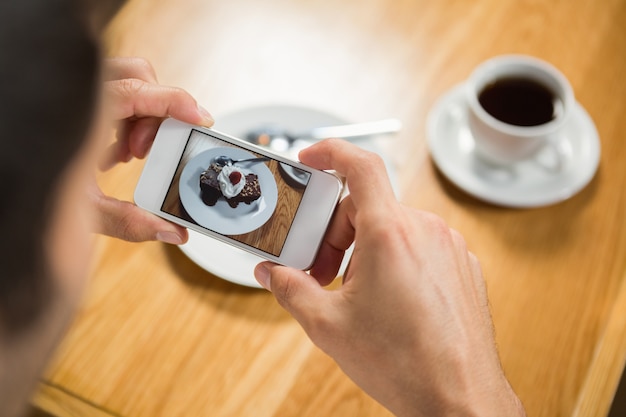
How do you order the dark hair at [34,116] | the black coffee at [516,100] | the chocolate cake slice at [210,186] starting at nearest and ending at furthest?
the dark hair at [34,116]
the chocolate cake slice at [210,186]
the black coffee at [516,100]

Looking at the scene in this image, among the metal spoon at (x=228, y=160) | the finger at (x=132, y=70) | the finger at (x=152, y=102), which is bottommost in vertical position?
the metal spoon at (x=228, y=160)

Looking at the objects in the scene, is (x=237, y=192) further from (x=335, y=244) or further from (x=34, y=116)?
(x=34, y=116)

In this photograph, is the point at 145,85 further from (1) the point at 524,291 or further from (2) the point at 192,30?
(1) the point at 524,291

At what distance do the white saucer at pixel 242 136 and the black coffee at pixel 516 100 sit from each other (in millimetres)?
147

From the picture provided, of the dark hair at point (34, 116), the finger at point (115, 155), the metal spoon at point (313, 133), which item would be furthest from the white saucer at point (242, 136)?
the dark hair at point (34, 116)

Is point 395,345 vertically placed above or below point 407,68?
below

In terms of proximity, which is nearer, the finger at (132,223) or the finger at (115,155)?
the finger at (132,223)

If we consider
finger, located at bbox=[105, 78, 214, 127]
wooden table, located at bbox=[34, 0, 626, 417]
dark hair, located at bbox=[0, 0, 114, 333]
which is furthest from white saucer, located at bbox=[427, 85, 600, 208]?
dark hair, located at bbox=[0, 0, 114, 333]

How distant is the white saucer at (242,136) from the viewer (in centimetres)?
73

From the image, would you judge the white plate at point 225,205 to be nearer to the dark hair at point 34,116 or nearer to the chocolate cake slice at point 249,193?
the chocolate cake slice at point 249,193

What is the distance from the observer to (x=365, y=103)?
2.85 ft

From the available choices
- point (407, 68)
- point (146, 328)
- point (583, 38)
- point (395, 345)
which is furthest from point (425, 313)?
point (583, 38)

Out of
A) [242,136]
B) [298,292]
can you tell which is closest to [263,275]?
[298,292]

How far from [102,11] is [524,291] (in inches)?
23.6
